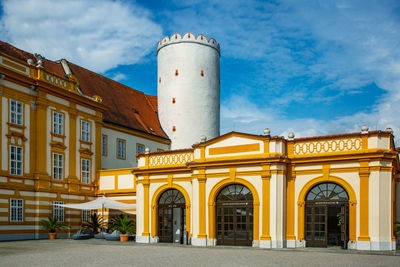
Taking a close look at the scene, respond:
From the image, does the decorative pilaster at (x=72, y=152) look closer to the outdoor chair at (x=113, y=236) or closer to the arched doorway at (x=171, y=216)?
the outdoor chair at (x=113, y=236)

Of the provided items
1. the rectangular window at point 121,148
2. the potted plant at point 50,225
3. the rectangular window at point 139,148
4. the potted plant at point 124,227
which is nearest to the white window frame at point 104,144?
the rectangular window at point 121,148

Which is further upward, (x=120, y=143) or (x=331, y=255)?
(x=120, y=143)

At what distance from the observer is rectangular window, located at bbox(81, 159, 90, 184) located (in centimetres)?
3342

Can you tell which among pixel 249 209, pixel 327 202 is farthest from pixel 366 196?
pixel 249 209

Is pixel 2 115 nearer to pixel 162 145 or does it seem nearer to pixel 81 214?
pixel 81 214

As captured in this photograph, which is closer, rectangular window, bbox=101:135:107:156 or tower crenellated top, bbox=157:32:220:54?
rectangular window, bbox=101:135:107:156

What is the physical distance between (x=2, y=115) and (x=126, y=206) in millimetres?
8745

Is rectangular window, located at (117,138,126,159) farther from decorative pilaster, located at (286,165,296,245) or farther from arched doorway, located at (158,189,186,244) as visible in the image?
decorative pilaster, located at (286,165,296,245)

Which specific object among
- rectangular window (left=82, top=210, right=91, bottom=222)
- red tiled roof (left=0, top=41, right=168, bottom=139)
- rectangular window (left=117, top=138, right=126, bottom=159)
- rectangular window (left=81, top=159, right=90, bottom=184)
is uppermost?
red tiled roof (left=0, top=41, right=168, bottom=139)

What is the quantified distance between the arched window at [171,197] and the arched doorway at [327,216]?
691 centimetres

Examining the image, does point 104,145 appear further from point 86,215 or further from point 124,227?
point 124,227

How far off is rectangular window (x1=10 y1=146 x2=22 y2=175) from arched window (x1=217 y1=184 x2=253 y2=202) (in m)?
12.2

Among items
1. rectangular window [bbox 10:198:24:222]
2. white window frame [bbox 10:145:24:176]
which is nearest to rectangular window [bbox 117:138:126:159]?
white window frame [bbox 10:145:24:176]

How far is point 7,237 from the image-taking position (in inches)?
1077
